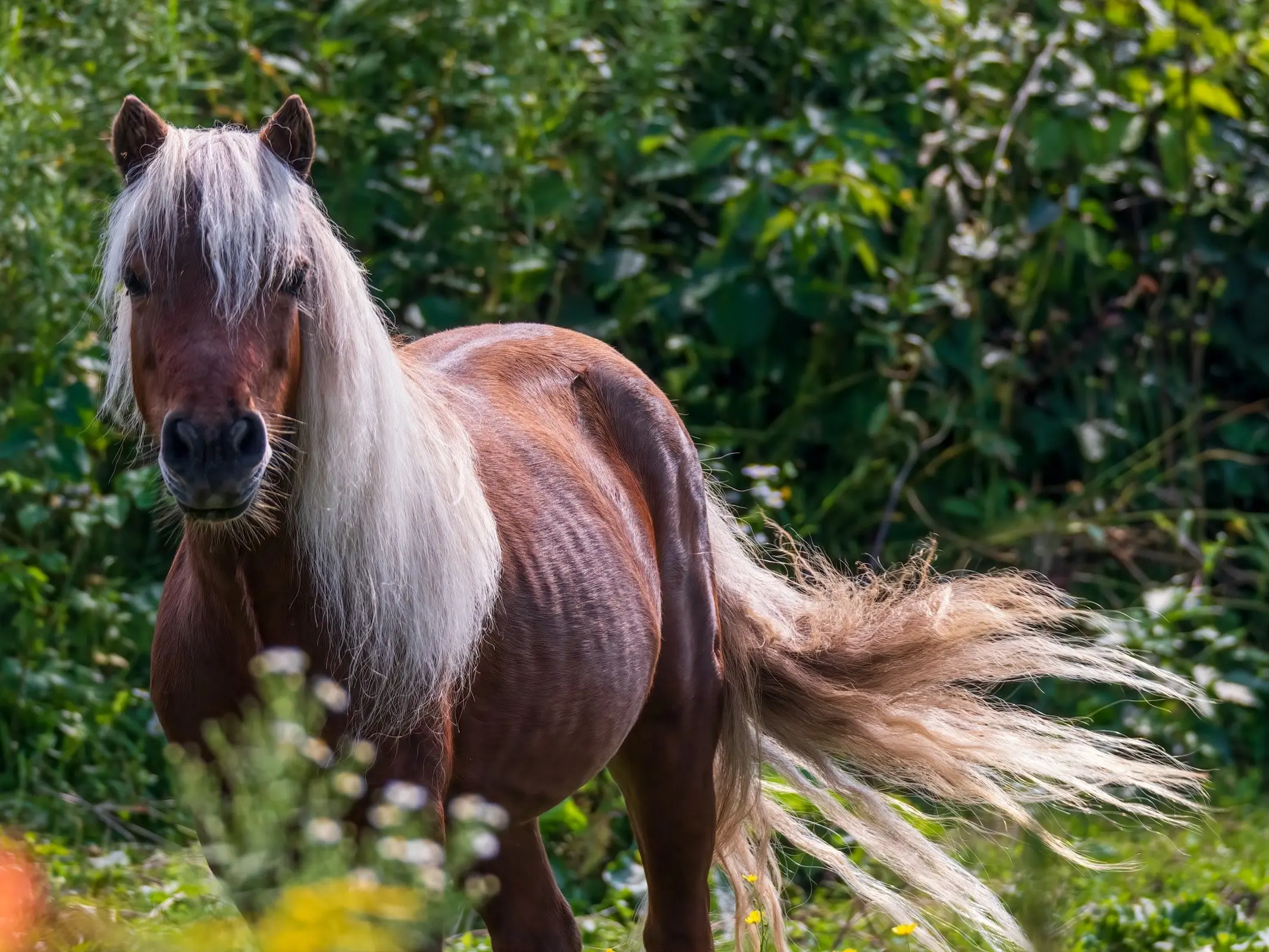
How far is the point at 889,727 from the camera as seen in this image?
134 inches

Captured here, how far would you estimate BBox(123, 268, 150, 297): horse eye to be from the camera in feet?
7.09

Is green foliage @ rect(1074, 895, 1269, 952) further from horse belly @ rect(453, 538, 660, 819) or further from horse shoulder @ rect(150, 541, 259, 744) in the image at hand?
horse shoulder @ rect(150, 541, 259, 744)

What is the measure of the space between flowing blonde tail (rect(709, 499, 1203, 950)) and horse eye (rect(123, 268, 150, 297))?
5.14 ft

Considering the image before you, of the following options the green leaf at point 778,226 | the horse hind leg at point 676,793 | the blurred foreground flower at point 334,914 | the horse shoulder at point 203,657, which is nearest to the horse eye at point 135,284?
the horse shoulder at point 203,657

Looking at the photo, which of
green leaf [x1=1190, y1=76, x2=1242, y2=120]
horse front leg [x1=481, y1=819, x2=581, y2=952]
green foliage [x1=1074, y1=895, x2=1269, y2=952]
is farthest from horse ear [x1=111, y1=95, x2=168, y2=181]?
green leaf [x1=1190, y1=76, x2=1242, y2=120]

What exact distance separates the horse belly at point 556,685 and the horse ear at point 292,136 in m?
0.75

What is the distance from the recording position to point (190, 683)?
Result: 233 cm

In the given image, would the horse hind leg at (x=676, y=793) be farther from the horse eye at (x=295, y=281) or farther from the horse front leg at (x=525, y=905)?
the horse eye at (x=295, y=281)

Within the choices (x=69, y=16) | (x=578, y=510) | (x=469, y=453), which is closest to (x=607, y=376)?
(x=578, y=510)

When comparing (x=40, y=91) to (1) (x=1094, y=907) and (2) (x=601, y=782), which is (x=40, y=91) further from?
(1) (x=1094, y=907)

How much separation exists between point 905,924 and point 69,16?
350 cm

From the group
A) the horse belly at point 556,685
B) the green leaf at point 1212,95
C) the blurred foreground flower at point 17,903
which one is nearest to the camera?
the blurred foreground flower at point 17,903

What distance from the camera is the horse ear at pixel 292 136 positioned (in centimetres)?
231

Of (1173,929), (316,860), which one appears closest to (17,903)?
(316,860)
